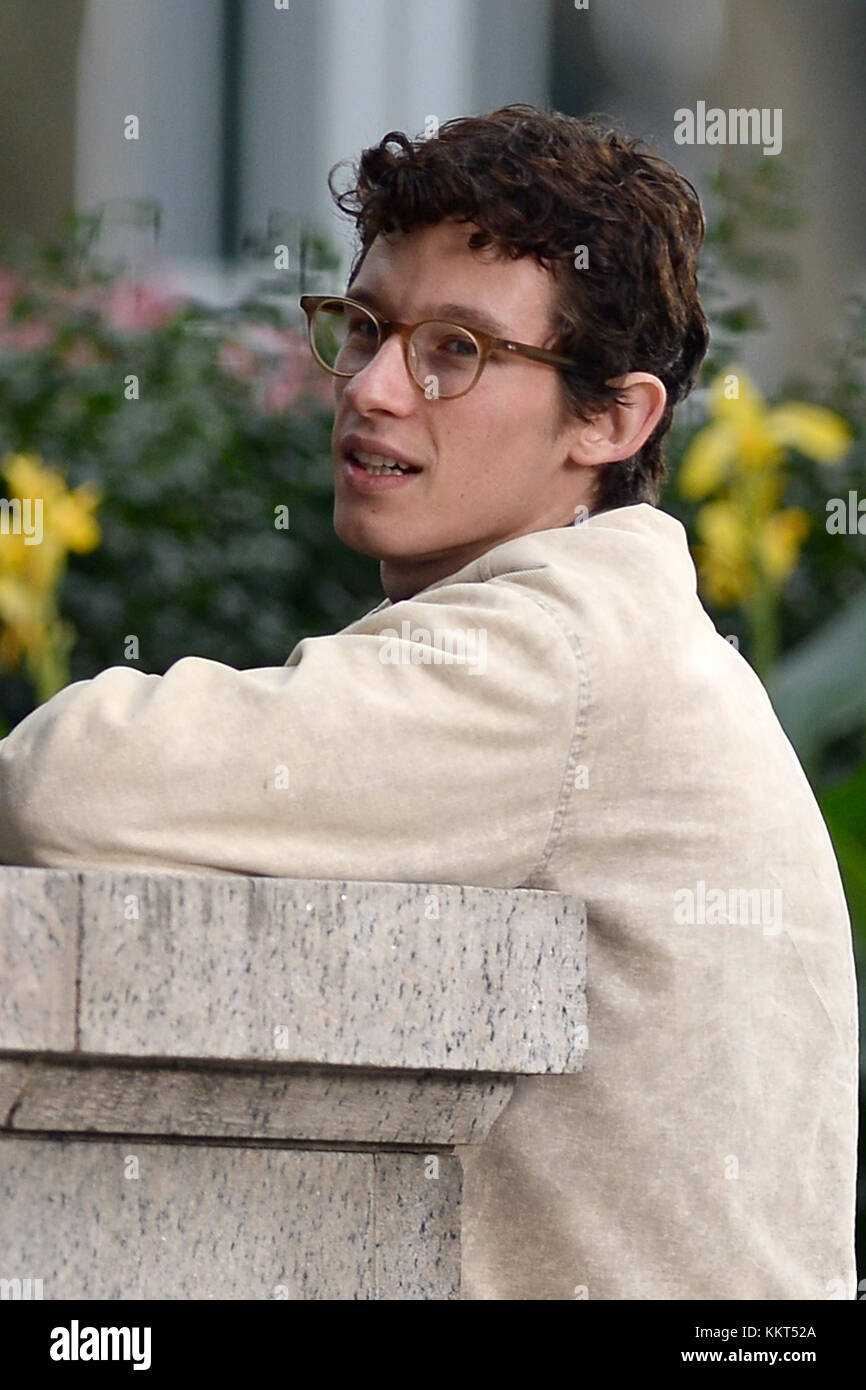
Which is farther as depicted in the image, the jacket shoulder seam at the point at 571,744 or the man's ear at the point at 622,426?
the man's ear at the point at 622,426

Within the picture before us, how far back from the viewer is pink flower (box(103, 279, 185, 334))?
533cm

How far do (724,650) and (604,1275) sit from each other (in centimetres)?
60

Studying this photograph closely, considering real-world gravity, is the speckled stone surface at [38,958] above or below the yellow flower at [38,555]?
below

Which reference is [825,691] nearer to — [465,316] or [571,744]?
[465,316]

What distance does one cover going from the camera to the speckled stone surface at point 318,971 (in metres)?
1.56

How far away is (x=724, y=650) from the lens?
82.4 inches

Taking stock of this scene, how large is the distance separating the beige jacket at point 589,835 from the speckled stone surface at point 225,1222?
0.11 m

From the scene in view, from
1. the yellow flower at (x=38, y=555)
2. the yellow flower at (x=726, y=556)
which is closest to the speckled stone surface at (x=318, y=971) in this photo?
the yellow flower at (x=38, y=555)

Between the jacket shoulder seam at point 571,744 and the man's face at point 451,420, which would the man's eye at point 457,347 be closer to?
the man's face at point 451,420

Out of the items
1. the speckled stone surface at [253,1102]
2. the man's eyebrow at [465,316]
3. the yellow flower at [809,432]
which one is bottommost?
the speckled stone surface at [253,1102]

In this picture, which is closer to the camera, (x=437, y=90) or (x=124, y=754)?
(x=124, y=754)

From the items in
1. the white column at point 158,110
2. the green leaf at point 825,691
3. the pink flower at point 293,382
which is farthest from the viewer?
the white column at point 158,110
